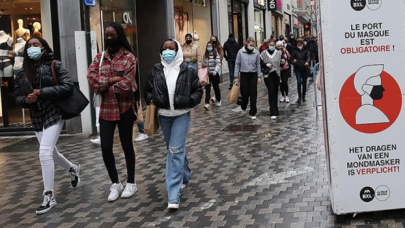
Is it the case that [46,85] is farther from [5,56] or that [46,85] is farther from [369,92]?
[5,56]

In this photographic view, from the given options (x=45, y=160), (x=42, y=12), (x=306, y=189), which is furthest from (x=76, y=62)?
(x=306, y=189)

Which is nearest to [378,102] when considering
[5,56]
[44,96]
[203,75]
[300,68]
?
[44,96]

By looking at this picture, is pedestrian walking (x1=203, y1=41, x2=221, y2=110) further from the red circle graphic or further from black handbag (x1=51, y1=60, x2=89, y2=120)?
the red circle graphic

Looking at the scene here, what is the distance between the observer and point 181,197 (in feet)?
20.0

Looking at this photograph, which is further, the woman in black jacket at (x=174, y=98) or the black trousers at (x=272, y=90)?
the black trousers at (x=272, y=90)

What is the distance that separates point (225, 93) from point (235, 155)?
1027 centimetres

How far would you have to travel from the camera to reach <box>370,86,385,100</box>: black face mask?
4719 mm

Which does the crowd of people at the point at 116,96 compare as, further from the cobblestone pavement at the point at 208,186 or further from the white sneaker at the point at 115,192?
the cobblestone pavement at the point at 208,186

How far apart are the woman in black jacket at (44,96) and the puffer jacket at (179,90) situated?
3.12 ft

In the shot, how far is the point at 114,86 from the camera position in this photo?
230 inches

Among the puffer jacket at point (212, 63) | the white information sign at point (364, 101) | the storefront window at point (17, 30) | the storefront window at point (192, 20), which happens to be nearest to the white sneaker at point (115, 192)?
the white information sign at point (364, 101)

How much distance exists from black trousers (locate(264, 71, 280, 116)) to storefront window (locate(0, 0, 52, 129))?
4708mm

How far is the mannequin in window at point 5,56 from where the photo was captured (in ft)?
37.2

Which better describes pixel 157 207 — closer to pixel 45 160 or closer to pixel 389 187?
pixel 45 160
